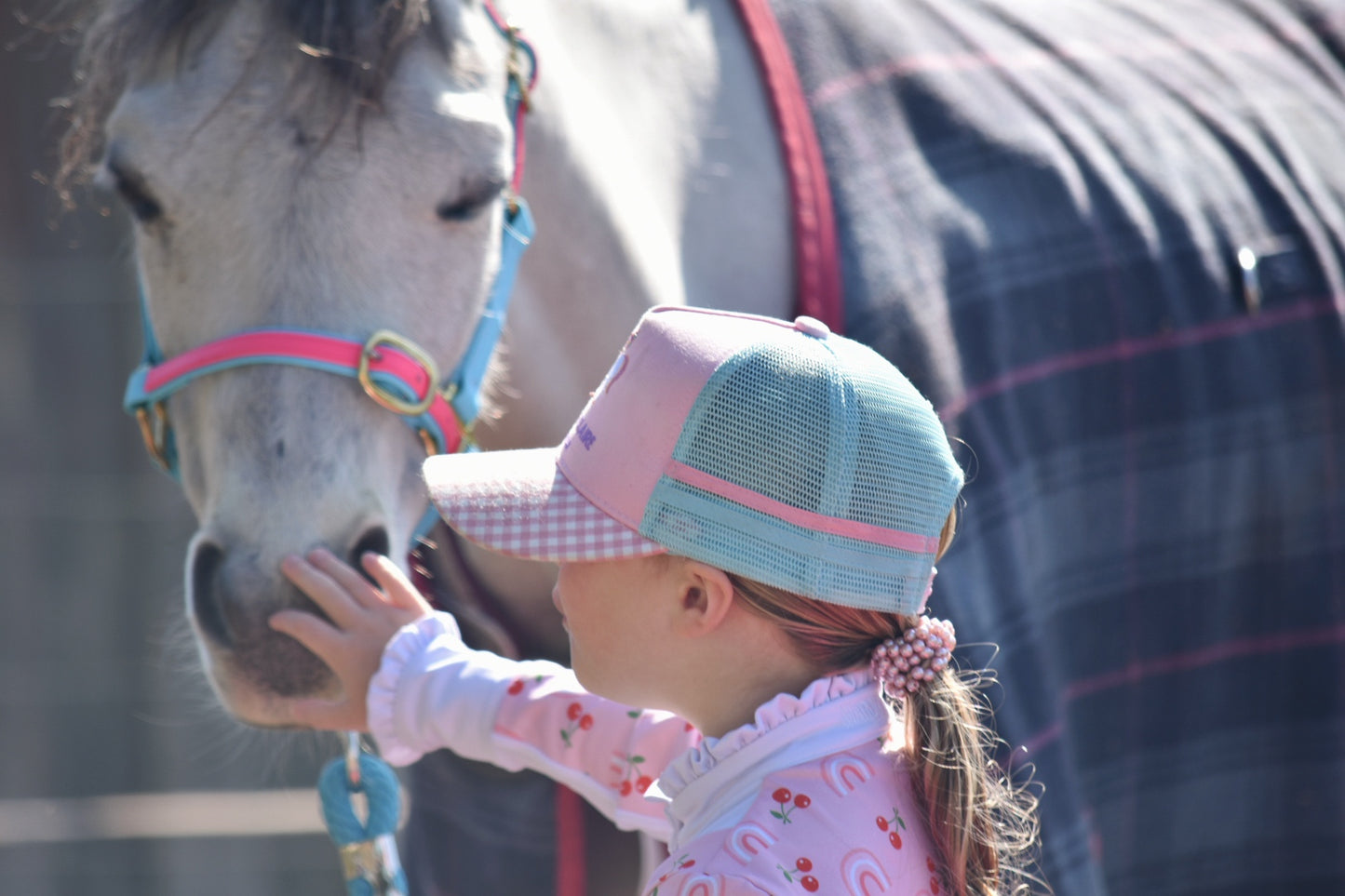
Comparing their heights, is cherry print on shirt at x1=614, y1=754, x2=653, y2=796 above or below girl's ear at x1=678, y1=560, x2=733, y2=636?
below

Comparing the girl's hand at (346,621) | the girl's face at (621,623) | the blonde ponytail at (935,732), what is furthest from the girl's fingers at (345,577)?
the blonde ponytail at (935,732)

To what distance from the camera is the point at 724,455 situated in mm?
794

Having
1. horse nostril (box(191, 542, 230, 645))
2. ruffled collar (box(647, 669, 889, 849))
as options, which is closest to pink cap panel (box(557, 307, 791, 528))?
ruffled collar (box(647, 669, 889, 849))

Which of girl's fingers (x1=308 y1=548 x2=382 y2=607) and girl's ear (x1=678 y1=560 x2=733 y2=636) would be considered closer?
girl's ear (x1=678 y1=560 x2=733 y2=636)

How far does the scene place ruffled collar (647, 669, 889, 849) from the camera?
802 mm

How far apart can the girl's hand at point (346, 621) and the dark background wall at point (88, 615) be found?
1889 millimetres

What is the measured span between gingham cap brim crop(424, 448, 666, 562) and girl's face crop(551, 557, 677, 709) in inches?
0.7

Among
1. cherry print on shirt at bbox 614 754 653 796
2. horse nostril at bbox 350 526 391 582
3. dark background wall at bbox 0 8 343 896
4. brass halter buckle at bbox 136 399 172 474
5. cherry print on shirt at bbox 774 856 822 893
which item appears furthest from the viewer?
dark background wall at bbox 0 8 343 896

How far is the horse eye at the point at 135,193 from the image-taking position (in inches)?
47.1

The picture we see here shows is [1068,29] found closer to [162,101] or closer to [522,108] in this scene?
[522,108]

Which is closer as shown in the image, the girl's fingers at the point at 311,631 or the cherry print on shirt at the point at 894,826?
the cherry print on shirt at the point at 894,826

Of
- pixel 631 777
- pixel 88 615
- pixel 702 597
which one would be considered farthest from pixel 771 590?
pixel 88 615

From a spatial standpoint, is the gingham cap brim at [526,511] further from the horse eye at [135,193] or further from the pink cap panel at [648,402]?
the horse eye at [135,193]

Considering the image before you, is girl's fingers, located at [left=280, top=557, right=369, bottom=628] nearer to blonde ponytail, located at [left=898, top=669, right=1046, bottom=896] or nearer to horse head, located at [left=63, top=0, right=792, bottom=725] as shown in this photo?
horse head, located at [left=63, top=0, right=792, bottom=725]
